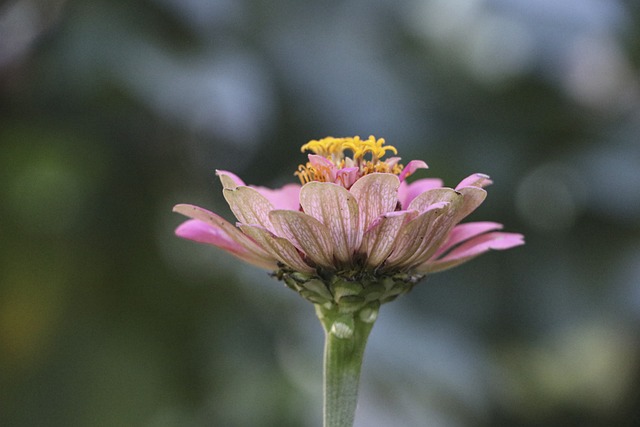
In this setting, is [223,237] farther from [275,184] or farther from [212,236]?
[275,184]

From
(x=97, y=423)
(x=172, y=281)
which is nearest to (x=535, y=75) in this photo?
(x=172, y=281)

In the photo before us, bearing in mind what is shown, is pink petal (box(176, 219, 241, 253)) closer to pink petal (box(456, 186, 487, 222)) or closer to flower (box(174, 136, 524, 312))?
flower (box(174, 136, 524, 312))

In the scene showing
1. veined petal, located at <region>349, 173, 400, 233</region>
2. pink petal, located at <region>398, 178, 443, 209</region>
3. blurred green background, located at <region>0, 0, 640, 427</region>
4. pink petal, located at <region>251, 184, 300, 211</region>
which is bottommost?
veined petal, located at <region>349, 173, 400, 233</region>

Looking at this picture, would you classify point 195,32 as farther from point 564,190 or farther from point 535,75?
point 564,190

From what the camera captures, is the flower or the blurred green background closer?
the flower

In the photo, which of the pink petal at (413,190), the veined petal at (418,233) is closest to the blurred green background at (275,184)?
the pink petal at (413,190)

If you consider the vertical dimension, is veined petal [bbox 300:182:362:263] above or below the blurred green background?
below

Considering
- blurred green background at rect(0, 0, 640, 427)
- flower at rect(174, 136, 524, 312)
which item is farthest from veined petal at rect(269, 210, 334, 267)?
blurred green background at rect(0, 0, 640, 427)

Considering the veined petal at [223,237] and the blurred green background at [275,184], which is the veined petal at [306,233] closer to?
the veined petal at [223,237]

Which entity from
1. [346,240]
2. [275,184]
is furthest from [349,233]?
[275,184]
